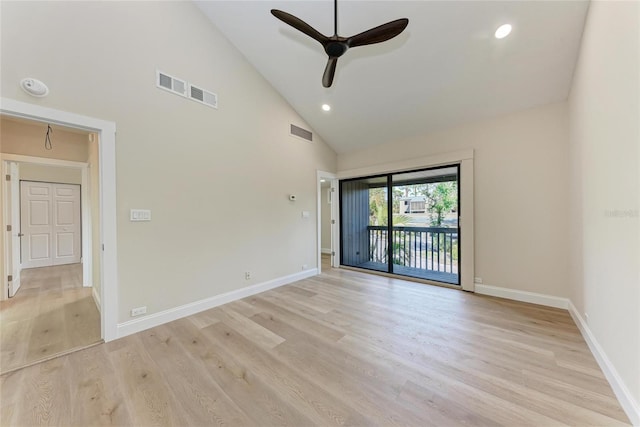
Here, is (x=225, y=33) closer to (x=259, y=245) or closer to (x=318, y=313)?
(x=259, y=245)

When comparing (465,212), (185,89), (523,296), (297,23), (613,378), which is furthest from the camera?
Result: (465,212)

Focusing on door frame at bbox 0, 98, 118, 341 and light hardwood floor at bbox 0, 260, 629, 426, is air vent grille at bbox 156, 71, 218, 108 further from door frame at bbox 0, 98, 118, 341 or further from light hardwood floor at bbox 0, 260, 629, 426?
light hardwood floor at bbox 0, 260, 629, 426

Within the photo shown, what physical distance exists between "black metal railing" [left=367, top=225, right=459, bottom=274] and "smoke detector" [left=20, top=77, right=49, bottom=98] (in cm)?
493

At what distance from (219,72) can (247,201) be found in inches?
72.2

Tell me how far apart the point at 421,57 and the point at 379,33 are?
1225 millimetres

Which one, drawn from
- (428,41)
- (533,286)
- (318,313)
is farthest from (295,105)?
(533,286)

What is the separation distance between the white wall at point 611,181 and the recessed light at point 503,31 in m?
0.58

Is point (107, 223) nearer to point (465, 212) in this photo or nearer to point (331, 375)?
point (331, 375)

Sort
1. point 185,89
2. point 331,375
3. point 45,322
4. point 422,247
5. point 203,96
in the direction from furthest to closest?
point 422,247
point 203,96
point 185,89
point 45,322
point 331,375

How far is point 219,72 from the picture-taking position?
10.7ft

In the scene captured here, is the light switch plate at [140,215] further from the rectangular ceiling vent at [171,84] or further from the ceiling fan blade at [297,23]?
the ceiling fan blade at [297,23]

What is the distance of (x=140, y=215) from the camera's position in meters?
2.57

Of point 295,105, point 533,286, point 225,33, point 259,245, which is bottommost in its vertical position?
point 533,286

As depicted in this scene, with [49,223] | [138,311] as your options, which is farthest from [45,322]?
[49,223]
